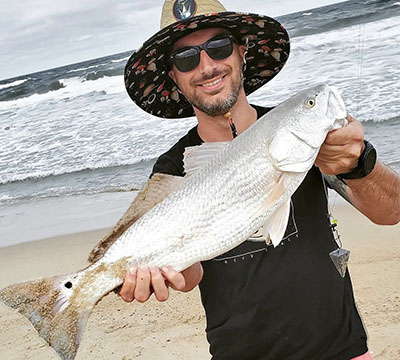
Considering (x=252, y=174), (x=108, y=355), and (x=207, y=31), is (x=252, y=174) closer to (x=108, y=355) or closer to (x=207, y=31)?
(x=207, y=31)

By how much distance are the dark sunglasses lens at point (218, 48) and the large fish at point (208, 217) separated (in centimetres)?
81

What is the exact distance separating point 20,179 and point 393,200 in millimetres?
13149

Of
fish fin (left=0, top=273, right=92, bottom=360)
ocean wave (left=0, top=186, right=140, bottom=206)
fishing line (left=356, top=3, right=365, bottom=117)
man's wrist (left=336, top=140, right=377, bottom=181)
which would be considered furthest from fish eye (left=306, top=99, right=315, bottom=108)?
ocean wave (left=0, top=186, right=140, bottom=206)

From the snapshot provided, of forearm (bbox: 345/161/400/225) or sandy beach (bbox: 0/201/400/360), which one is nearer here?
forearm (bbox: 345/161/400/225)

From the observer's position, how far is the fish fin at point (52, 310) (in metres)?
2.62

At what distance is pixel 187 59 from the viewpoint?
11.2ft

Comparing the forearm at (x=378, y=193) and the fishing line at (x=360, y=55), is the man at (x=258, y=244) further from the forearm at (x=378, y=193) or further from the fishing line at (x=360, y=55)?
the fishing line at (x=360, y=55)

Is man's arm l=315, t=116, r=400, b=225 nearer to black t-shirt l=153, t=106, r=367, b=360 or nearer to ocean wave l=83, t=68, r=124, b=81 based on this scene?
black t-shirt l=153, t=106, r=367, b=360

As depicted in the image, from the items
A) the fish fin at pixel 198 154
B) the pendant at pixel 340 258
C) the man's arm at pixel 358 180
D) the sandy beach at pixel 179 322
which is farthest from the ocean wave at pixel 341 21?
the fish fin at pixel 198 154

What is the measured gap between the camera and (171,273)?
272cm

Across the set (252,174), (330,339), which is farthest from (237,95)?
(330,339)

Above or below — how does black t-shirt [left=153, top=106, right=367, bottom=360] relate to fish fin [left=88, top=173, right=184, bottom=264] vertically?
below

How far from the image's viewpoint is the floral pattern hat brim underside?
3432mm

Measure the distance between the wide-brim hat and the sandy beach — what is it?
8.00ft
